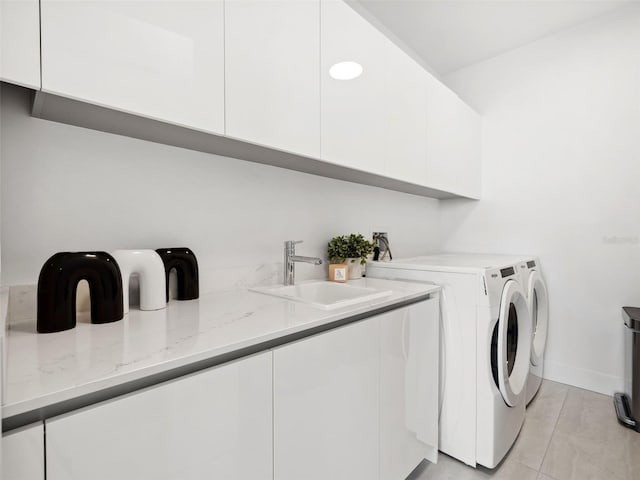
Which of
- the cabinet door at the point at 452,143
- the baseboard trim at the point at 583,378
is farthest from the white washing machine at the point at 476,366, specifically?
the baseboard trim at the point at 583,378

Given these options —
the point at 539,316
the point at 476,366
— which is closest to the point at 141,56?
the point at 476,366

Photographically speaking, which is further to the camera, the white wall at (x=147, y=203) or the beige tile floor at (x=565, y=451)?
the beige tile floor at (x=565, y=451)

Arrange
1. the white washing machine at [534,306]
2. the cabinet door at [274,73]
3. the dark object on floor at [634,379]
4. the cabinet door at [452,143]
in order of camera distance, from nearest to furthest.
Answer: the cabinet door at [274,73] → the dark object on floor at [634,379] → the white washing machine at [534,306] → the cabinet door at [452,143]

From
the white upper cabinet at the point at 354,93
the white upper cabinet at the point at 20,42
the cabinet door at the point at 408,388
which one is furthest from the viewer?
the white upper cabinet at the point at 354,93

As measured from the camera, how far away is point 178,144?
4.04 ft

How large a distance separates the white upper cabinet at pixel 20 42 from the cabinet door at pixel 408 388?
47.5 inches

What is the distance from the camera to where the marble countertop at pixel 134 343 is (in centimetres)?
54

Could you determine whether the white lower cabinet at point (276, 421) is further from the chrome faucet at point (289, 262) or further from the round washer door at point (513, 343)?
the chrome faucet at point (289, 262)

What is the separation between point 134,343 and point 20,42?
2.28ft

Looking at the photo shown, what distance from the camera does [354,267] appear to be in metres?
1.85

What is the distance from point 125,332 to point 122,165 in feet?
2.02

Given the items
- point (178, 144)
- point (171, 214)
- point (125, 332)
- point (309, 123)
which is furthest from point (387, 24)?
point (125, 332)

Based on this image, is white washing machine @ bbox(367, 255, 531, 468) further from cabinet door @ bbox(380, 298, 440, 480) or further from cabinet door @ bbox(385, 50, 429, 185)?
cabinet door @ bbox(385, 50, 429, 185)

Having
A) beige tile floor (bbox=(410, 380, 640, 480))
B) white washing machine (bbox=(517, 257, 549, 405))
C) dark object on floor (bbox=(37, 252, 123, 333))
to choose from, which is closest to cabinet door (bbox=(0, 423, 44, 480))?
dark object on floor (bbox=(37, 252, 123, 333))
